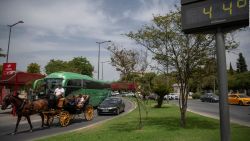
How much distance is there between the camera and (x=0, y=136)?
14703 millimetres

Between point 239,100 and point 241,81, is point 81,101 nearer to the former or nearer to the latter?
point 239,100

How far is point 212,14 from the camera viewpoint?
7598 millimetres

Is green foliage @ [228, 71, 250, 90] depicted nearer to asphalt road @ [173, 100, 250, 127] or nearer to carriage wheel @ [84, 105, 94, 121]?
asphalt road @ [173, 100, 250, 127]

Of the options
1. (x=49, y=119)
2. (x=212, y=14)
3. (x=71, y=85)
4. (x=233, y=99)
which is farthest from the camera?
(x=233, y=99)

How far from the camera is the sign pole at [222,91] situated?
760cm

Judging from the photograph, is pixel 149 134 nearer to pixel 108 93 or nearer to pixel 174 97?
pixel 108 93

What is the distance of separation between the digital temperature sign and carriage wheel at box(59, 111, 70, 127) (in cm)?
1260

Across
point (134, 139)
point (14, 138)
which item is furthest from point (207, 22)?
point (14, 138)

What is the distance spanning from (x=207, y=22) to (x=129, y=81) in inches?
386

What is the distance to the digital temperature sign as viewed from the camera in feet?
23.6

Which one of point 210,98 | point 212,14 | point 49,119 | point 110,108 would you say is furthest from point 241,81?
point 212,14

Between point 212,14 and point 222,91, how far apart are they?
1899mm

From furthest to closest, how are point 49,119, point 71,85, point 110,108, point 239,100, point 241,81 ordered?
point 241,81
point 239,100
point 71,85
point 110,108
point 49,119

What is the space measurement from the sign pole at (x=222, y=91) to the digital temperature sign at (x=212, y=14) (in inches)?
13.0
